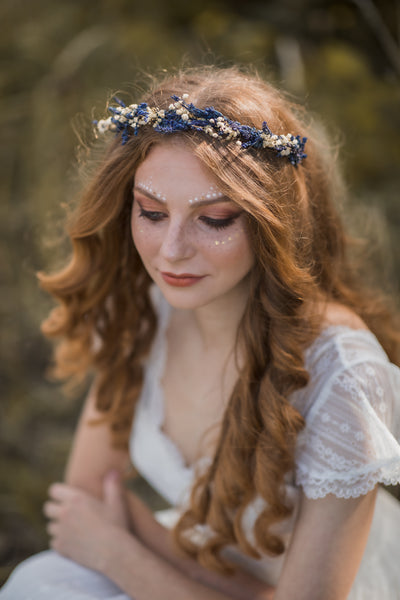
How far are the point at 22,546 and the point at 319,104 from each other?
105 inches

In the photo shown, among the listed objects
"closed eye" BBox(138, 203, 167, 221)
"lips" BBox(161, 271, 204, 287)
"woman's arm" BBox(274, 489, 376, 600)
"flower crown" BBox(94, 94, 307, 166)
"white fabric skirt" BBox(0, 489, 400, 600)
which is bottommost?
"white fabric skirt" BBox(0, 489, 400, 600)

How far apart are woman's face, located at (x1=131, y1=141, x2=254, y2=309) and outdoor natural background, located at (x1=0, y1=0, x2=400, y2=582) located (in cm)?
117

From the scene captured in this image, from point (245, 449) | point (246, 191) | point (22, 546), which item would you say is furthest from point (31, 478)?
point (246, 191)

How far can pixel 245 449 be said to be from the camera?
1434 millimetres

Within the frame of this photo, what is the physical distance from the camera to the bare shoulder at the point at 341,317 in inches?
56.3

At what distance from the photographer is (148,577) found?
4.90 ft

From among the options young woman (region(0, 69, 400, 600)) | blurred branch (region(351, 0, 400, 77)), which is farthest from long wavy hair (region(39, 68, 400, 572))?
blurred branch (region(351, 0, 400, 77))

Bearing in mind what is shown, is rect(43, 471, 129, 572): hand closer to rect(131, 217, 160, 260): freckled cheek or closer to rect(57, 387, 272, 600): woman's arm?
rect(57, 387, 272, 600): woman's arm

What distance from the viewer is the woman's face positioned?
48.0 inches

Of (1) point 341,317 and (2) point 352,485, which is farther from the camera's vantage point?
(1) point 341,317

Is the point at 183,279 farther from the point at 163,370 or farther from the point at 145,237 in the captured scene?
the point at 163,370

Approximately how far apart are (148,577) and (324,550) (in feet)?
1.79

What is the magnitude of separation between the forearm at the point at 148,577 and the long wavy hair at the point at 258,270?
0.07m

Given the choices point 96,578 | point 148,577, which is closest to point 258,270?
point 148,577
